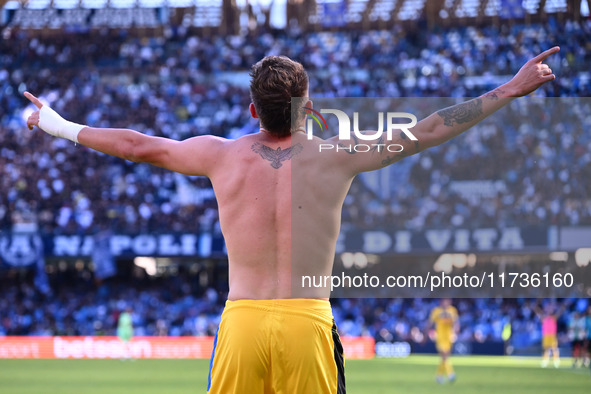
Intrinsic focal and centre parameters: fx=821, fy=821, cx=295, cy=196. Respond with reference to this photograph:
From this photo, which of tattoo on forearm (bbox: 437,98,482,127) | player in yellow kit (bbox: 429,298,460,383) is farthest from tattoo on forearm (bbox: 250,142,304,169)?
player in yellow kit (bbox: 429,298,460,383)

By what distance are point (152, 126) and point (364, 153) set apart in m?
26.5

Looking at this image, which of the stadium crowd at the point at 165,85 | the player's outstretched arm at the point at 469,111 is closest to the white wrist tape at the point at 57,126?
the player's outstretched arm at the point at 469,111

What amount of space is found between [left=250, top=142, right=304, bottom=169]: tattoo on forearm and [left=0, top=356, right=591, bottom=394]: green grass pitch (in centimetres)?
1102

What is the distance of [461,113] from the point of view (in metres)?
3.58

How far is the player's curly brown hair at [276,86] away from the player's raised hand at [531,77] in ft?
3.08

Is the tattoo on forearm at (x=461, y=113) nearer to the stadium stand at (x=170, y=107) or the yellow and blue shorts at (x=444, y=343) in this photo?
the yellow and blue shorts at (x=444, y=343)

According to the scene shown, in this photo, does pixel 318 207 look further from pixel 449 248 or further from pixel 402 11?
pixel 402 11

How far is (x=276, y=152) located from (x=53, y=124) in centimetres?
121

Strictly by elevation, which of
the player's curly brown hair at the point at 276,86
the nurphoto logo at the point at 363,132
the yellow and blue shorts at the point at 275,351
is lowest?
the yellow and blue shorts at the point at 275,351

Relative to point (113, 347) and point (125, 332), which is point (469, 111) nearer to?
point (125, 332)

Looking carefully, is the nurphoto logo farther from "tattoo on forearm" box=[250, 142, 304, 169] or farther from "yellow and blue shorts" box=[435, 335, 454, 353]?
"yellow and blue shorts" box=[435, 335, 454, 353]

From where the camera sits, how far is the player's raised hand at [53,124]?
3924 mm

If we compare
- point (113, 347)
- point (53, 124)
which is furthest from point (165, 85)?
point (53, 124)

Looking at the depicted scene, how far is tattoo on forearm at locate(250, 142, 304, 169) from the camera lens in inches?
139
